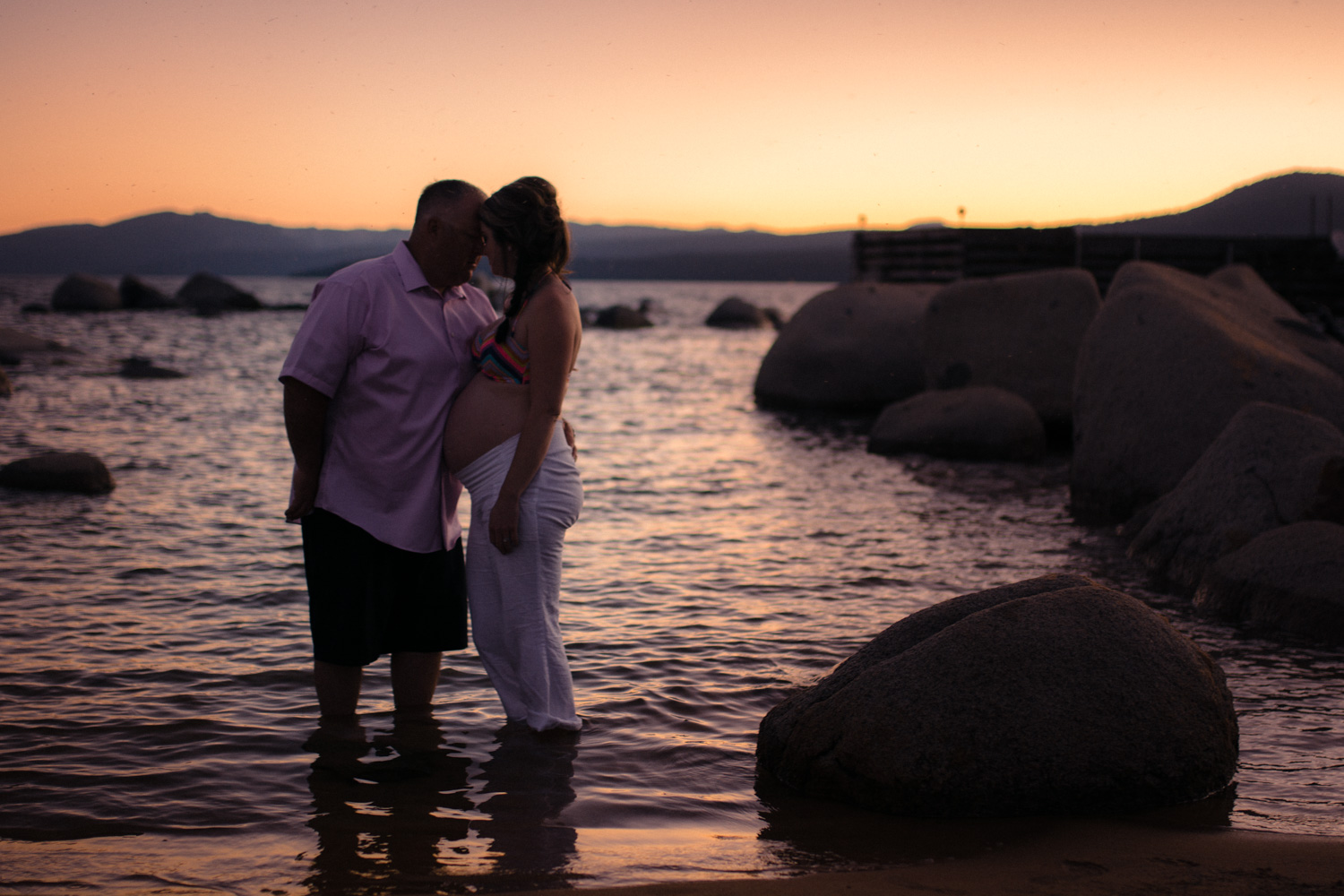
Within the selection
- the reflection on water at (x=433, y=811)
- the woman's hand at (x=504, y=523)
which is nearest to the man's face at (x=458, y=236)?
the woman's hand at (x=504, y=523)

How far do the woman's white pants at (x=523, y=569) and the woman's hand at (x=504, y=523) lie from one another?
0.05 meters

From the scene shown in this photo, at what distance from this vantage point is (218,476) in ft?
36.8

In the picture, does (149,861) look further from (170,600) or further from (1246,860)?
(170,600)

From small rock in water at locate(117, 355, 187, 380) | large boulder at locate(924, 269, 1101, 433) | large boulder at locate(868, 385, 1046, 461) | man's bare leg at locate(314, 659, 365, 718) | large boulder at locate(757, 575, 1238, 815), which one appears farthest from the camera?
small rock in water at locate(117, 355, 187, 380)

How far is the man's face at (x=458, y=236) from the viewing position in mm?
3791

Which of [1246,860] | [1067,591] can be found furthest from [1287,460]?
[1246,860]

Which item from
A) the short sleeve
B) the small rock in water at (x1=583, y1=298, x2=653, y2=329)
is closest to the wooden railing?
the short sleeve

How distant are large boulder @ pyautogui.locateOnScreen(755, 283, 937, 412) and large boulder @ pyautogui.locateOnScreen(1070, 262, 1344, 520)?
8.23m

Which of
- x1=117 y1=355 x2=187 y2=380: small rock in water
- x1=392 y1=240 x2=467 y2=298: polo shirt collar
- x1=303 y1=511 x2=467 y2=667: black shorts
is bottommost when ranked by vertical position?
x1=303 y1=511 x2=467 y2=667: black shorts

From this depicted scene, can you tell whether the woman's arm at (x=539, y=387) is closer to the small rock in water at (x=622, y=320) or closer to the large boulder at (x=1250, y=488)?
the large boulder at (x=1250, y=488)

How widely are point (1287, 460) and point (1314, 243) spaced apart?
20673 mm

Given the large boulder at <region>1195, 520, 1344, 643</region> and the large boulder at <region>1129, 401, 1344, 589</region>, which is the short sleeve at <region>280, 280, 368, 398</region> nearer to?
the large boulder at <region>1195, 520, 1344, 643</region>

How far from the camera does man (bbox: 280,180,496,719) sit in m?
3.69

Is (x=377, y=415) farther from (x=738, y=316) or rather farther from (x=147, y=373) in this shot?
(x=738, y=316)
